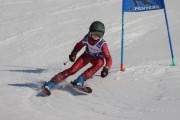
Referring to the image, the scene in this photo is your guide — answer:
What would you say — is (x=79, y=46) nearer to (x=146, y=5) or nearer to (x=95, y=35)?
(x=95, y=35)

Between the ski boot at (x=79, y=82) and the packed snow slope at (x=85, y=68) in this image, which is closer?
the packed snow slope at (x=85, y=68)

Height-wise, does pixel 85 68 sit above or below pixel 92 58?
below

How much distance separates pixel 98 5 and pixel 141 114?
467 inches

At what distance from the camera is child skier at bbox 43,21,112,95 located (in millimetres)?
7242

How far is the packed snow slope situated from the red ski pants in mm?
237

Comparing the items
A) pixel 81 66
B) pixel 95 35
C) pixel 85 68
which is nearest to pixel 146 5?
pixel 95 35

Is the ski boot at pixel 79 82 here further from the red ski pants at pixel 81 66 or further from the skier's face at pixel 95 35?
the skier's face at pixel 95 35

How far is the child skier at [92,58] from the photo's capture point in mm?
7242

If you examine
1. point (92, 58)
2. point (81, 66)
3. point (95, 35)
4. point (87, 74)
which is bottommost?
point (87, 74)

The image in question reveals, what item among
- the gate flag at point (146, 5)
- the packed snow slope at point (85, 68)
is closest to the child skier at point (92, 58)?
the packed snow slope at point (85, 68)

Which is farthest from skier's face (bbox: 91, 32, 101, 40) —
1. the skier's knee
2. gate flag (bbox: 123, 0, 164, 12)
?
gate flag (bbox: 123, 0, 164, 12)

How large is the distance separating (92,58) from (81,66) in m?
0.33

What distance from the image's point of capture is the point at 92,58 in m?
7.95

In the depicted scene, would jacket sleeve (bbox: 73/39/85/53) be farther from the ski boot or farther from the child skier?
the ski boot
